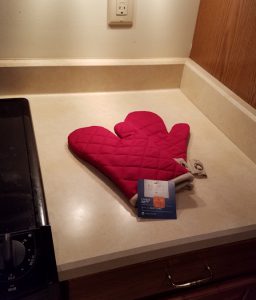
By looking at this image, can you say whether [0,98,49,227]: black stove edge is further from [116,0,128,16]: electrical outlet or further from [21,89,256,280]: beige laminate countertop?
[116,0,128,16]: electrical outlet

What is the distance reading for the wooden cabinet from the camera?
653 mm

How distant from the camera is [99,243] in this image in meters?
0.61

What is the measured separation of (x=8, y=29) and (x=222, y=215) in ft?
2.58

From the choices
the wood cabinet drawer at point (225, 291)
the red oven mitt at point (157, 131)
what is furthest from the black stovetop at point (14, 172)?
the wood cabinet drawer at point (225, 291)

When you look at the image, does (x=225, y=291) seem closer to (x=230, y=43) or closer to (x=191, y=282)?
(x=191, y=282)

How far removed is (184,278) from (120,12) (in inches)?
31.1

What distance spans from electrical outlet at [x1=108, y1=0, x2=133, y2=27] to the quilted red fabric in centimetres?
34

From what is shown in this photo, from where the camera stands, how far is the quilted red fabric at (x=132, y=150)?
727 millimetres

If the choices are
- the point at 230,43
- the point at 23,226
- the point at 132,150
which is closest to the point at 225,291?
the point at 132,150

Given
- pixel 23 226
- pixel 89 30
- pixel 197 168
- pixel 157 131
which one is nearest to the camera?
pixel 23 226

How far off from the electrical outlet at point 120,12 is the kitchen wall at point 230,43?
0.25m

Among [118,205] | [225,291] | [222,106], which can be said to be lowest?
[225,291]

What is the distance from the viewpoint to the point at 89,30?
1.02 m

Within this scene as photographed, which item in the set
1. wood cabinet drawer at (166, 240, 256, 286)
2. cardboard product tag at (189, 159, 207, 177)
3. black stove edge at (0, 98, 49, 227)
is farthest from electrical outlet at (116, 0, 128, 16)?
wood cabinet drawer at (166, 240, 256, 286)
